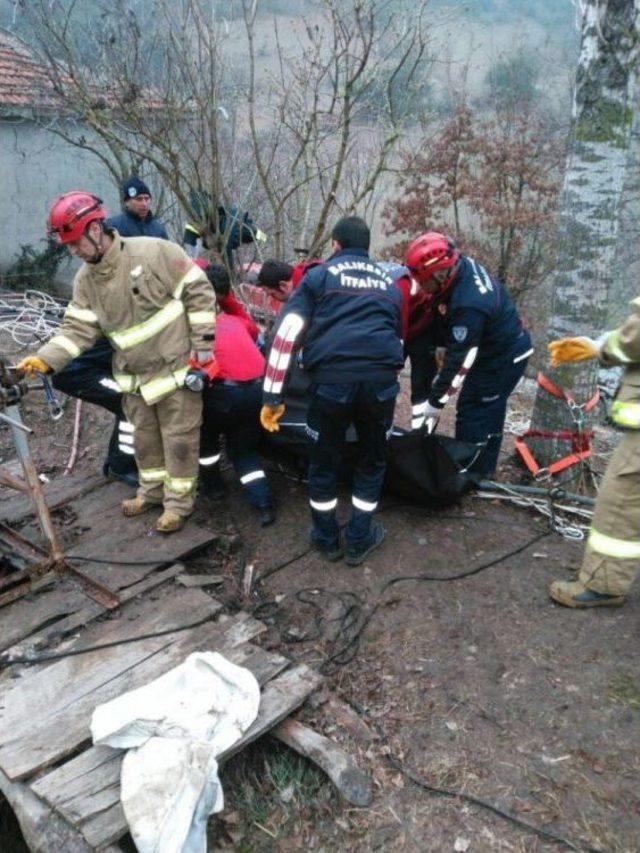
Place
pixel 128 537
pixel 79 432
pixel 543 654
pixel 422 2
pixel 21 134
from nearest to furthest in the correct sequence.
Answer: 1. pixel 543 654
2. pixel 128 537
3. pixel 422 2
4. pixel 79 432
5. pixel 21 134

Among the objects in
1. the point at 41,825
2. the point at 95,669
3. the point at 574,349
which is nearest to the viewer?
the point at 41,825

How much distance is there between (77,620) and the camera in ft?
11.8

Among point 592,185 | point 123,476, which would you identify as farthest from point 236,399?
point 592,185

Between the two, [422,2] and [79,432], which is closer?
[422,2]

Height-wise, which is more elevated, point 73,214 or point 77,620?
point 73,214

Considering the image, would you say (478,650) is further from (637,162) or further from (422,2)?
(637,162)

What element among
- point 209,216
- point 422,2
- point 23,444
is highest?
point 422,2

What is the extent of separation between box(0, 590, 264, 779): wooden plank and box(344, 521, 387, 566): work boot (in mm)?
711

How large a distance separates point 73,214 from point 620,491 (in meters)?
3.09

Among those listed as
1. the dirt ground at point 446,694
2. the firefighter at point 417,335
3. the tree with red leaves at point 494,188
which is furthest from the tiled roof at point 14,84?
the dirt ground at point 446,694

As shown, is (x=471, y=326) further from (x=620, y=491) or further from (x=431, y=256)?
(x=620, y=491)

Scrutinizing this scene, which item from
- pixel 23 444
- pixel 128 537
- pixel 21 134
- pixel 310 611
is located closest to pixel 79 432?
pixel 128 537

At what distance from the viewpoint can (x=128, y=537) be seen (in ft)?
14.3

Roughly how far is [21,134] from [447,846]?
513 inches
